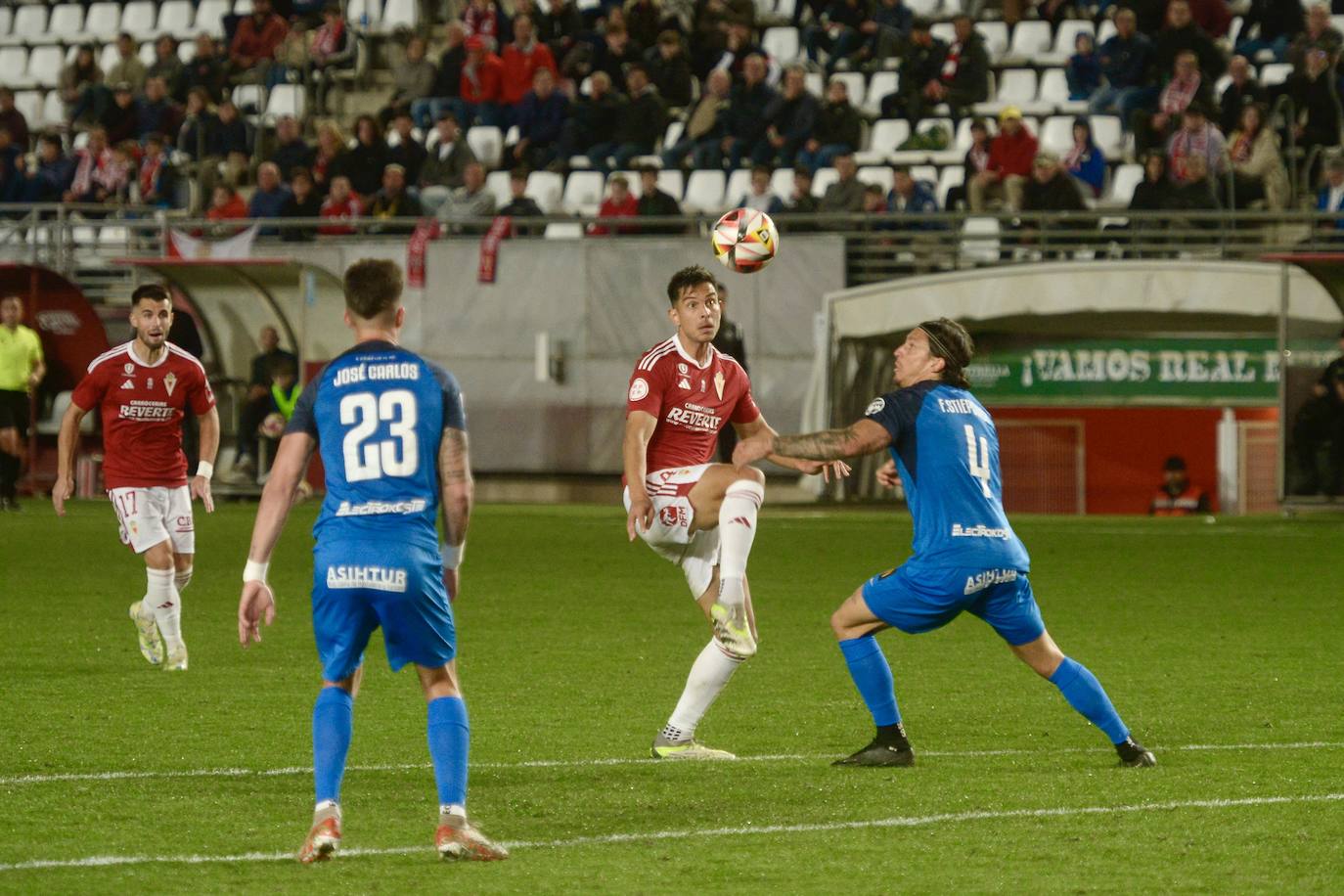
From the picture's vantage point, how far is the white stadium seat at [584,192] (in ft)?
89.6

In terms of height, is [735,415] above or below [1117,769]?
above

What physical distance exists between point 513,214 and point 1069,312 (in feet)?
23.9

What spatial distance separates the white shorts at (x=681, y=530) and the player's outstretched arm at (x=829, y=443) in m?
1.14

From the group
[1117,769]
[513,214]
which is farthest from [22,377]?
[1117,769]

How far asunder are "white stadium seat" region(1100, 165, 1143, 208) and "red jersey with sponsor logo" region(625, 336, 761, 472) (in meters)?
16.9

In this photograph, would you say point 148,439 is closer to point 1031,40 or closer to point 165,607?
point 165,607

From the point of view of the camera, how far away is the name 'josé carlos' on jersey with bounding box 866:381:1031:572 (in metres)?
7.46

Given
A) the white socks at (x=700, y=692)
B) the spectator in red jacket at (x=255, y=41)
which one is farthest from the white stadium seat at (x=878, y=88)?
the white socks at (x=700, y=692)

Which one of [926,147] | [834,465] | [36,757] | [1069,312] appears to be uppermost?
[926,147]

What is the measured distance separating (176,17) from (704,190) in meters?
11.9

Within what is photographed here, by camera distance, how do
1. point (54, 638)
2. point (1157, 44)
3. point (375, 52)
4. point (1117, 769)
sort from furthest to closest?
point (375, 52)
point (1157, 44)
point (54, 638)
point (1117, 769)

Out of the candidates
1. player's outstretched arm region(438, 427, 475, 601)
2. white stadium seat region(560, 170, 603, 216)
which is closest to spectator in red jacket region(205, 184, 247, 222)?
white stadium seat region(560, 170, 603, 216)

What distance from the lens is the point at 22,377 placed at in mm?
23047

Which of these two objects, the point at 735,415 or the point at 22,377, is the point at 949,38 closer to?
the point at 22,377
